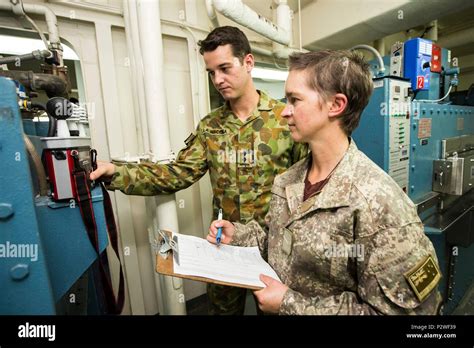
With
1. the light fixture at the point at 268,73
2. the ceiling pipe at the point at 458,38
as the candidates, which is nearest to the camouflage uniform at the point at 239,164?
the light fixture at the point at 268,73

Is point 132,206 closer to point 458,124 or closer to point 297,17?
point 297,17

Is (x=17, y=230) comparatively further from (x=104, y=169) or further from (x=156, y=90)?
(x=156, y=90)

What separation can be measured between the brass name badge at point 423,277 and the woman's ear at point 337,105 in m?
0.51

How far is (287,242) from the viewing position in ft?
2.88

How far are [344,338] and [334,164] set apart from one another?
0.57 meters

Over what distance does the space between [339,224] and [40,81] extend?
→ 1.23m

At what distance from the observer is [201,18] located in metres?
2.10

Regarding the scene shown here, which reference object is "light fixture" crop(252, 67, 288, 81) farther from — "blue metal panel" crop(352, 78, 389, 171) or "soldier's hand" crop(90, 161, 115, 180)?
"soldier's hand" crop(90, 161, 115, 180)

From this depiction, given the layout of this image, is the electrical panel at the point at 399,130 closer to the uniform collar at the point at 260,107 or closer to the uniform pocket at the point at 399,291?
the uniform collar at the point at 260,107

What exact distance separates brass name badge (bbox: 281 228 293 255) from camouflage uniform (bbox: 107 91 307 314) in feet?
1.69

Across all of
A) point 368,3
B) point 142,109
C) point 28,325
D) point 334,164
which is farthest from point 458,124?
point 28,325

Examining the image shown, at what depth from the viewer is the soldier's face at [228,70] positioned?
52.2 inches

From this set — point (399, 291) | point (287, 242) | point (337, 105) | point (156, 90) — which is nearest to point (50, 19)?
point (156, 90)

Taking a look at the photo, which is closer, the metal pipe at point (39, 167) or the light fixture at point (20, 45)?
the metal pipe at point (39, 167)
